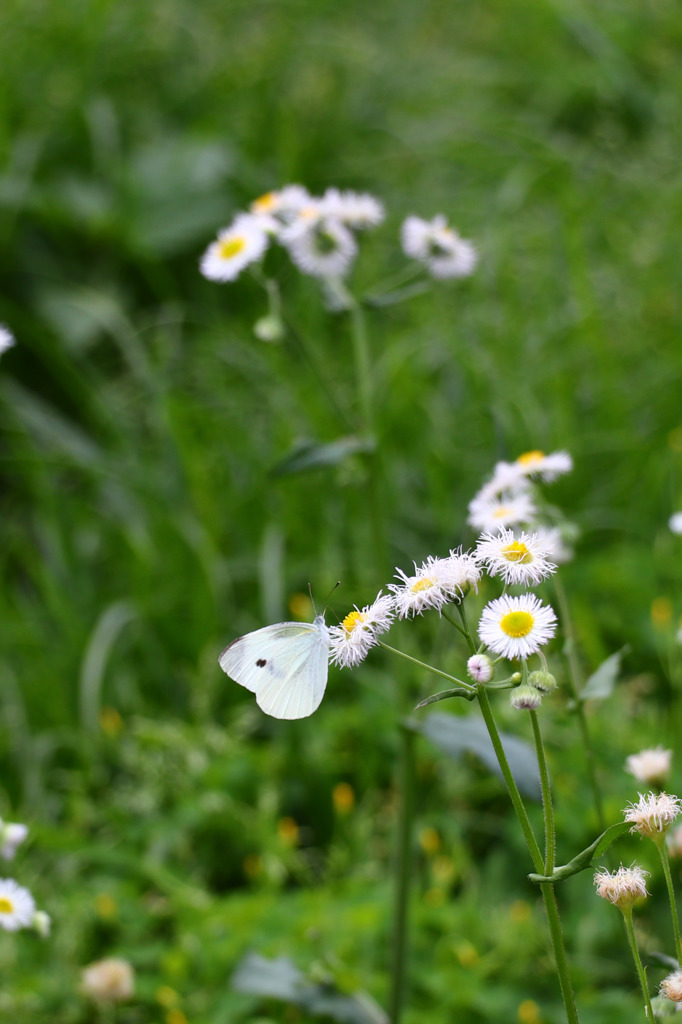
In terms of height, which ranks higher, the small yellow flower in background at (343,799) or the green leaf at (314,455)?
the green leaf at (314,455)

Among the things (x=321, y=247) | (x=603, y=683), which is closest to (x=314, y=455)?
(x=321, y=247)

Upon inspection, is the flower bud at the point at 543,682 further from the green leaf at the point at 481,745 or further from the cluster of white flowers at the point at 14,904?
the cluster of white flowers at the point at 14,904

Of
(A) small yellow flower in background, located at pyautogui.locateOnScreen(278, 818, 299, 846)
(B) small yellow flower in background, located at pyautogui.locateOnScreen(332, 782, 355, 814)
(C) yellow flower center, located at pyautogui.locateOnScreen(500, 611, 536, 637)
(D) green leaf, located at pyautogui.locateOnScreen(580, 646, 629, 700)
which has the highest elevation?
(B) small yellow flower in background, located at pyautogui.locateOnScreen(332, 782, 355, 814)

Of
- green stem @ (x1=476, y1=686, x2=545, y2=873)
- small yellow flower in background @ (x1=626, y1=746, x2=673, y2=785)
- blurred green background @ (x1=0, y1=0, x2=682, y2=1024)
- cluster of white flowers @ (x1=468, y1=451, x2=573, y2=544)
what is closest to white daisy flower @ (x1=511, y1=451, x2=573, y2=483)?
cluster of white flowers @ (x1=468, y1=451, x2=573, y2=544)

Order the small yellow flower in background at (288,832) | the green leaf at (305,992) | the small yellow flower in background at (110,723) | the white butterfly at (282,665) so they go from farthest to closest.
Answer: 1. the small yellow flower in background at (110,723)
2. the small yellow flower in background at (288,832)
3. the green leaf at (305,992)
4. the white butterfly at (282,665)

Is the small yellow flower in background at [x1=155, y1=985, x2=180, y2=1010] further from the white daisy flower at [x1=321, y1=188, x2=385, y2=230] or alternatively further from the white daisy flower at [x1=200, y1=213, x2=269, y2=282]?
the white daisy flower at [x1=321, y1=188, x2=385, y2=230]

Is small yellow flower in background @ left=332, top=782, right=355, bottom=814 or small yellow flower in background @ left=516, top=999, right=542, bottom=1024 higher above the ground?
small yellow flower in background @ left=332, top=782, right=355, bottom=814

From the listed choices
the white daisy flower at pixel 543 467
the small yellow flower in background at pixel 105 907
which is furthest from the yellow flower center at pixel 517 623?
the small yellow flower in background at pixel 105 907
